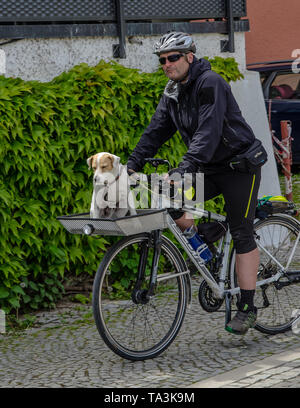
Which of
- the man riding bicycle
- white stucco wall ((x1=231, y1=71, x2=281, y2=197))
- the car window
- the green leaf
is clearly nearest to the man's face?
the man riding bicycle

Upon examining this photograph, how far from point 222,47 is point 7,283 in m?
3.35

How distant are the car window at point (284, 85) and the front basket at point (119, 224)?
341 inches

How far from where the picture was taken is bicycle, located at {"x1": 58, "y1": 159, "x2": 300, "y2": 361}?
463cm

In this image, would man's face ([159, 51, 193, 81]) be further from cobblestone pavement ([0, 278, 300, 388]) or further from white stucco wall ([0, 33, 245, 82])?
white stucco wall ([0, 33, 245, 82])

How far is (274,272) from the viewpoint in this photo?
5457 mm

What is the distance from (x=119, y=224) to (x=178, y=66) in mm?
1082

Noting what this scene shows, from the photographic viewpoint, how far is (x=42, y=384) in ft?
14.9

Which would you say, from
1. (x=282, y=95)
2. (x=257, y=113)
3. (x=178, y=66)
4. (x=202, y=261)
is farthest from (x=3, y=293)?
(x=282, y=95)

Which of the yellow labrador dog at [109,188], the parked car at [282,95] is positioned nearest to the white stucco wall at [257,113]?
the yellow labrador dog at [109,188]

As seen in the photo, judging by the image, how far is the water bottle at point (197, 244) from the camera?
4.99m

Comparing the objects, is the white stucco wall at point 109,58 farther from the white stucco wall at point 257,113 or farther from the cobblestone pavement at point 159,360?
the cobblestone pavement at point 159,360

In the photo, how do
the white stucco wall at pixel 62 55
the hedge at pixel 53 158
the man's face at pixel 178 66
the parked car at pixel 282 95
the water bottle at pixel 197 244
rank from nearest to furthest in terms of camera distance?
the man's face at pixel 178 66, the water bottle at pixel 197 244, the hedge at pixel 53 158, the white stucco wall at pixel 62 55, the parked car at pixel 282 95

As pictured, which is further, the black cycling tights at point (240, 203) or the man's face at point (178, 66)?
the black cycling tights at point (240, 203)

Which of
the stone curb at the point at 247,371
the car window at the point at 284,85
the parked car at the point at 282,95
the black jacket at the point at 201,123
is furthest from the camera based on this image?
the car window at the point at 284,85
